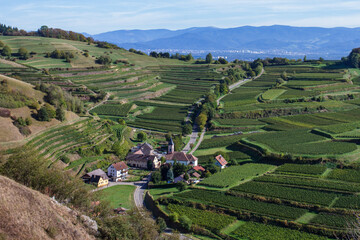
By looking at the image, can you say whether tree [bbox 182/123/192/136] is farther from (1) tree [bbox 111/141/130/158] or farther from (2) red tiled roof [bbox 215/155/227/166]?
(2) red tiled roof [bbox 215/155/227/166]

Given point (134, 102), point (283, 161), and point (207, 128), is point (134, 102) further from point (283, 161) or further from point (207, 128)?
point (283, 161)

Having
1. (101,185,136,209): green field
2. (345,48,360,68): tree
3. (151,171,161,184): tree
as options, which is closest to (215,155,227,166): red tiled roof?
(151,171,161,184): tree

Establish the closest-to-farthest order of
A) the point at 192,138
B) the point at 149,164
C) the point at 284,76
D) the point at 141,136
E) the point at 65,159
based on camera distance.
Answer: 1. the point at 65,159
2. the point at 149,164
3. the point at 141,136
4. the point at 192,138
5. the point at 284,76

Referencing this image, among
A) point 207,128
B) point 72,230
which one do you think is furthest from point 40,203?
point 207,128

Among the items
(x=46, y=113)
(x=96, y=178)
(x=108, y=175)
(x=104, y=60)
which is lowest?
(x=108, y=175)

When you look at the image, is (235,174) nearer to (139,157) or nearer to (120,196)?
(120,196)

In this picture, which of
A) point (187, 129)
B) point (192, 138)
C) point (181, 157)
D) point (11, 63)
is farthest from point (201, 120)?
point (11, 63)

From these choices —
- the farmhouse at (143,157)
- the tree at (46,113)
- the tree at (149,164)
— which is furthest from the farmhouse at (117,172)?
the tree at (46,113)
